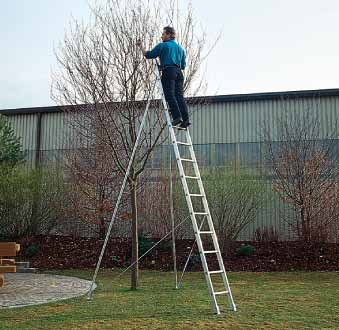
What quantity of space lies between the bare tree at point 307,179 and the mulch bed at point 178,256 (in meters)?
0.76

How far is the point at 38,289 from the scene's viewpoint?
9.43 metres

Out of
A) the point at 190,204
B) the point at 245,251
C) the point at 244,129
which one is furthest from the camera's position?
the point at 244,129

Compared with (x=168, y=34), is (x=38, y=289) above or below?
below

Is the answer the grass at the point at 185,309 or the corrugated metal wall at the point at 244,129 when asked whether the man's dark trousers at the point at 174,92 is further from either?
the corrugated metal wall at the point at 244,129

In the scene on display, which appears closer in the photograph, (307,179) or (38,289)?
(38,289)

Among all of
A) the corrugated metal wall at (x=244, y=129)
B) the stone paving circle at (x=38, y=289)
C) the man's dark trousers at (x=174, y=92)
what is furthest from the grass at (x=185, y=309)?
the corrugated metal wall at (x=244, y=129)

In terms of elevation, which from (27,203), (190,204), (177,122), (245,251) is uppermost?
(177,122)

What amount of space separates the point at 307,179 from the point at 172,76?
920cm

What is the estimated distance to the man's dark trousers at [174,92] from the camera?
7.23 meters

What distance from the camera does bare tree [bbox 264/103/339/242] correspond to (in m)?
15.2

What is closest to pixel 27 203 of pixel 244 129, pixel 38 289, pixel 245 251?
pixel 245 251

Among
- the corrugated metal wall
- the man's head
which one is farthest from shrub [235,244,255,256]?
the man's head

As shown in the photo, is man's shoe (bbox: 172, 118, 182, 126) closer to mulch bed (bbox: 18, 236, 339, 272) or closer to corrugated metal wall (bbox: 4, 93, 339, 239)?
mulch bed (bbox: 18, 236, 339, 272)

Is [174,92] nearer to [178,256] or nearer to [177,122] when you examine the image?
[177,122]
